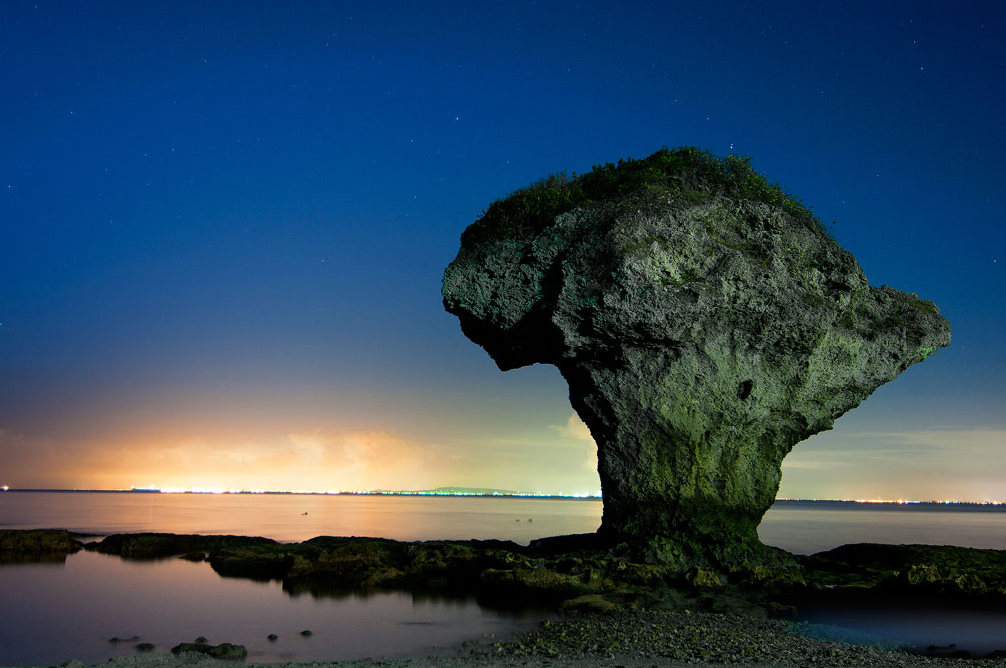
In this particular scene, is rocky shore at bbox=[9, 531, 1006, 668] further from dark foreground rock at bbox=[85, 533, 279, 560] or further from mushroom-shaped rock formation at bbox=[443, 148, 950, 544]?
mushroom-shaped rock formation at bbox=[443, 148, 950, 544]

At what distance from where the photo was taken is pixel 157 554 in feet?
84.5

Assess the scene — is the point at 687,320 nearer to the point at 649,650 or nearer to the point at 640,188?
the point at 640,188

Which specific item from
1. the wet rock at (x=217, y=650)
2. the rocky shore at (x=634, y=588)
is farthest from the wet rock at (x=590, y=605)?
the wet rock at (x=217, y=650)

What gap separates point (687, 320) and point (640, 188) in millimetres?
3635

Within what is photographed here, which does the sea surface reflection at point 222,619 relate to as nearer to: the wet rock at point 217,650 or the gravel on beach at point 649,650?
the wet rock at point 217,650

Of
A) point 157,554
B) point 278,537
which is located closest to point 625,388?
point 157,554

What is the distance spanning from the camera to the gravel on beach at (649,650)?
9.91 metres

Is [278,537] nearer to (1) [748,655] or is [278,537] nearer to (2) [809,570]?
(2) [809,570]

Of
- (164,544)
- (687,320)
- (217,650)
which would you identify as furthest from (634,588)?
(164,544)

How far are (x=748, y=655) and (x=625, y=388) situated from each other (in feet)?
26.4

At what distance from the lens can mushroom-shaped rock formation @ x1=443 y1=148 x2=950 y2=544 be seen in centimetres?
1670

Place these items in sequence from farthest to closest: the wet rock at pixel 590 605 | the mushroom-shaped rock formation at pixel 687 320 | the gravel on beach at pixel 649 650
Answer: the mushroom-shaped rock formation at pixel 687 320
the wet rock at pixel 590 605
the gravel on beach at pixel 649 650

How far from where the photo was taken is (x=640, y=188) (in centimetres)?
1770

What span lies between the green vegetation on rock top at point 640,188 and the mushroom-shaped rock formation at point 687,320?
4 cm
